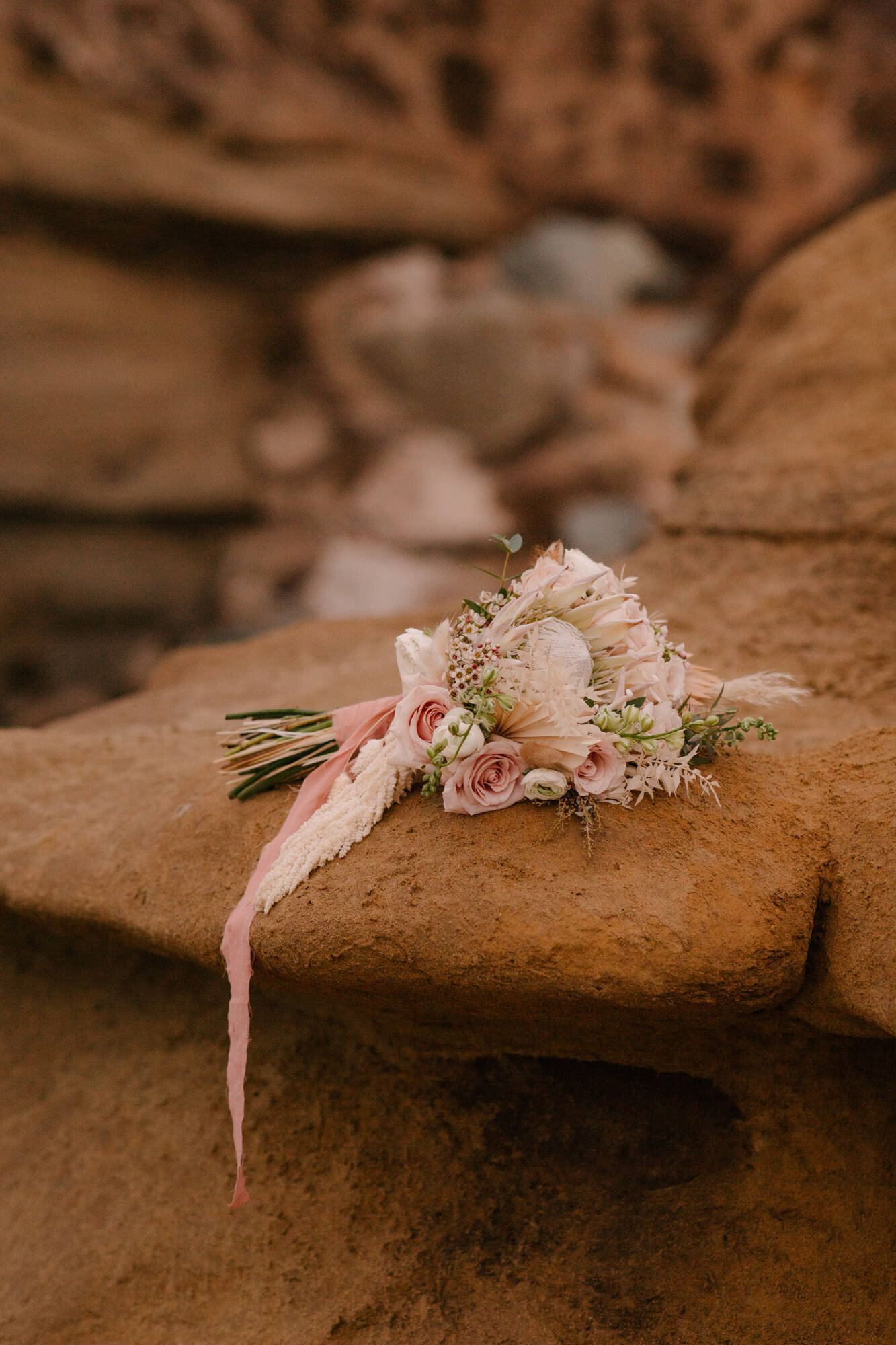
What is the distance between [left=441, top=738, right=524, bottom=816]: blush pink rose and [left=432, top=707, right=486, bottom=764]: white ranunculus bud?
0.04 meters

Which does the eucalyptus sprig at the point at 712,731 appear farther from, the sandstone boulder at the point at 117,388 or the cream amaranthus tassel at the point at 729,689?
the sandstone boulder at the point at 117,388

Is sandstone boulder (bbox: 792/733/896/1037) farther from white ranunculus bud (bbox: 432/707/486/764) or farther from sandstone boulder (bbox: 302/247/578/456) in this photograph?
sandstone boulder (bbox: 302/247/578/456)

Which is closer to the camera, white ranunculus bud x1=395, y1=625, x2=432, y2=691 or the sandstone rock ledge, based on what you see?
the sandstone rock ledge

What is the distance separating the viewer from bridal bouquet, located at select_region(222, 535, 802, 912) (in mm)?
1579

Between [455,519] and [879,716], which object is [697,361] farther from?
[879,716]

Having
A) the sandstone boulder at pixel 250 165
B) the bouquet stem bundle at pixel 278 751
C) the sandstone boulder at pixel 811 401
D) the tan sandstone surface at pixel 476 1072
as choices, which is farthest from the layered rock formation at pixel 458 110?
the tan sandstone surface at pixel 476 1072

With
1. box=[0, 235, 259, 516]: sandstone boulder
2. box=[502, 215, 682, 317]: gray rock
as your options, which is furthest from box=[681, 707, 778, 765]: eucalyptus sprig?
box=[502, 215, 682, 317]: gray rock

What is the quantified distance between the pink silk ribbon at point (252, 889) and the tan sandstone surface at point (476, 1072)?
7 centimetres

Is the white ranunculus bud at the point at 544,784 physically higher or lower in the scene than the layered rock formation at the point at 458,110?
lower

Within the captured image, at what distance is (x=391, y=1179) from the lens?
6.57 feet

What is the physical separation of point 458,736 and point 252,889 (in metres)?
0.53

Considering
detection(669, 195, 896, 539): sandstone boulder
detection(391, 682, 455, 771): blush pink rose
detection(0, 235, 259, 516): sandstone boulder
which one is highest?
detection(0, 235, 259, 516): sandstone boulder

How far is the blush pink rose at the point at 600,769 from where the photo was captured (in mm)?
1612

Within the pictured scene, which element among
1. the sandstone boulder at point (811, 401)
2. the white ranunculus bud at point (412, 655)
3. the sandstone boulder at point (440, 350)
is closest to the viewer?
the white ranunculus bud at point (412, 655)
